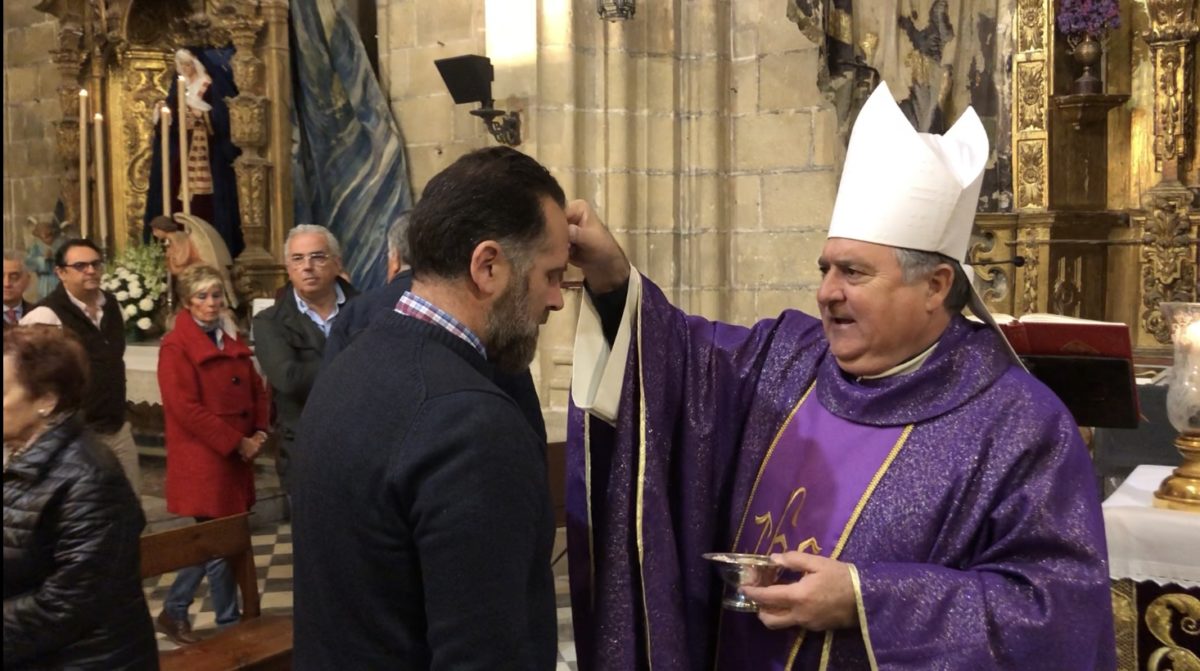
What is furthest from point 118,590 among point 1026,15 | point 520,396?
point 1026,15

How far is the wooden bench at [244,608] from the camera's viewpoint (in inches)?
134

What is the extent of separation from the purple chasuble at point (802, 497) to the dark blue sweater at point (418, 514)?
0.56m

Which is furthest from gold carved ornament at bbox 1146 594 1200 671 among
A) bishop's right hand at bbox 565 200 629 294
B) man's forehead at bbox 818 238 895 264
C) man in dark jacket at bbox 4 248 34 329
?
man in dark jacket at bbox 4 248 34 329

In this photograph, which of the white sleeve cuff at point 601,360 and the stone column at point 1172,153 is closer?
the white sleeve cuff at point 601,360

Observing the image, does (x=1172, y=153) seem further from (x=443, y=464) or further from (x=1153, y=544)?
(x=443, y=464)

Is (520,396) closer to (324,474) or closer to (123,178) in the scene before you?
(324,474)

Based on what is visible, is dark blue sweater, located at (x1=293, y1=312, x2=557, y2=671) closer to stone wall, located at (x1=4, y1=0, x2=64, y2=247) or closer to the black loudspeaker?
the black loudspeaker

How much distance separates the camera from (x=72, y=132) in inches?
340

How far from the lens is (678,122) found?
7.16m

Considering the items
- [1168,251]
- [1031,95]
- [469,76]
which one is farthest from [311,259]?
[1168,251]

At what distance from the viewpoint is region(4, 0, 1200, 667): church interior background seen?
5.74 meters

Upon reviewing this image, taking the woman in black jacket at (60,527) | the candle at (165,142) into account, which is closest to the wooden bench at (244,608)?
the woman in black jacket at (60,527)

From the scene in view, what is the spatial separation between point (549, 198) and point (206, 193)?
22.3ft

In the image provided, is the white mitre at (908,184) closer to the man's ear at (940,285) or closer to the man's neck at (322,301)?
the man's ear at (940,285)
